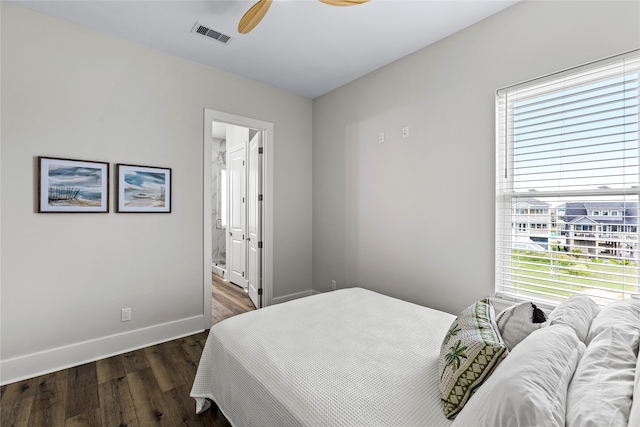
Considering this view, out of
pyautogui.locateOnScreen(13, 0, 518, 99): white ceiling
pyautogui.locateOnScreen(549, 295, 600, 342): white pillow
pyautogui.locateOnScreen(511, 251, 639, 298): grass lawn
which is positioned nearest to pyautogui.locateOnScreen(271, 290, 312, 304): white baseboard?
pyautogui.locateOnScreen(511, 251, 639, 298): grass lawn

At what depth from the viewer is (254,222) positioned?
3879 millimetres

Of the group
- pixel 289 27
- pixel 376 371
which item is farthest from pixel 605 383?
pixel 289 27

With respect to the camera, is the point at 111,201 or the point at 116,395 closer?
the point at 116,395

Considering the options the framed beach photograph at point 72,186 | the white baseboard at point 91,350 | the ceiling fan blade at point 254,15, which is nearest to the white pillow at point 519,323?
the ceiling fan blade at point 254,15

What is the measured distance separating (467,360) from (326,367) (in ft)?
1.96

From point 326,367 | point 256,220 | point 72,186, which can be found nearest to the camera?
point 326,367

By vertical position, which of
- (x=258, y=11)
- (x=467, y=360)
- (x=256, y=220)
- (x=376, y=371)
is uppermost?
(x=258, y=11)

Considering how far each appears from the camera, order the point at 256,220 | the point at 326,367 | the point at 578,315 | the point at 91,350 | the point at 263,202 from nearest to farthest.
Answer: the point at 578,315
the point at 326,367
the point at 91,350
the point at 263,202
the point at 256,220

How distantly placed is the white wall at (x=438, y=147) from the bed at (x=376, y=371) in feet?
2.54

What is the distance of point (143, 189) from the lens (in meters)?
2.76

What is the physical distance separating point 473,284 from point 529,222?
636mm

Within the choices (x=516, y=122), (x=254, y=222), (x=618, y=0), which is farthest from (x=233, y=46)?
(x=618, y=0)

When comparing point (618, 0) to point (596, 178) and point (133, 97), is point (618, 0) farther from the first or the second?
point (133, 97)

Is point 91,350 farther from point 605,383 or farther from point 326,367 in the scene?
point 605,383
